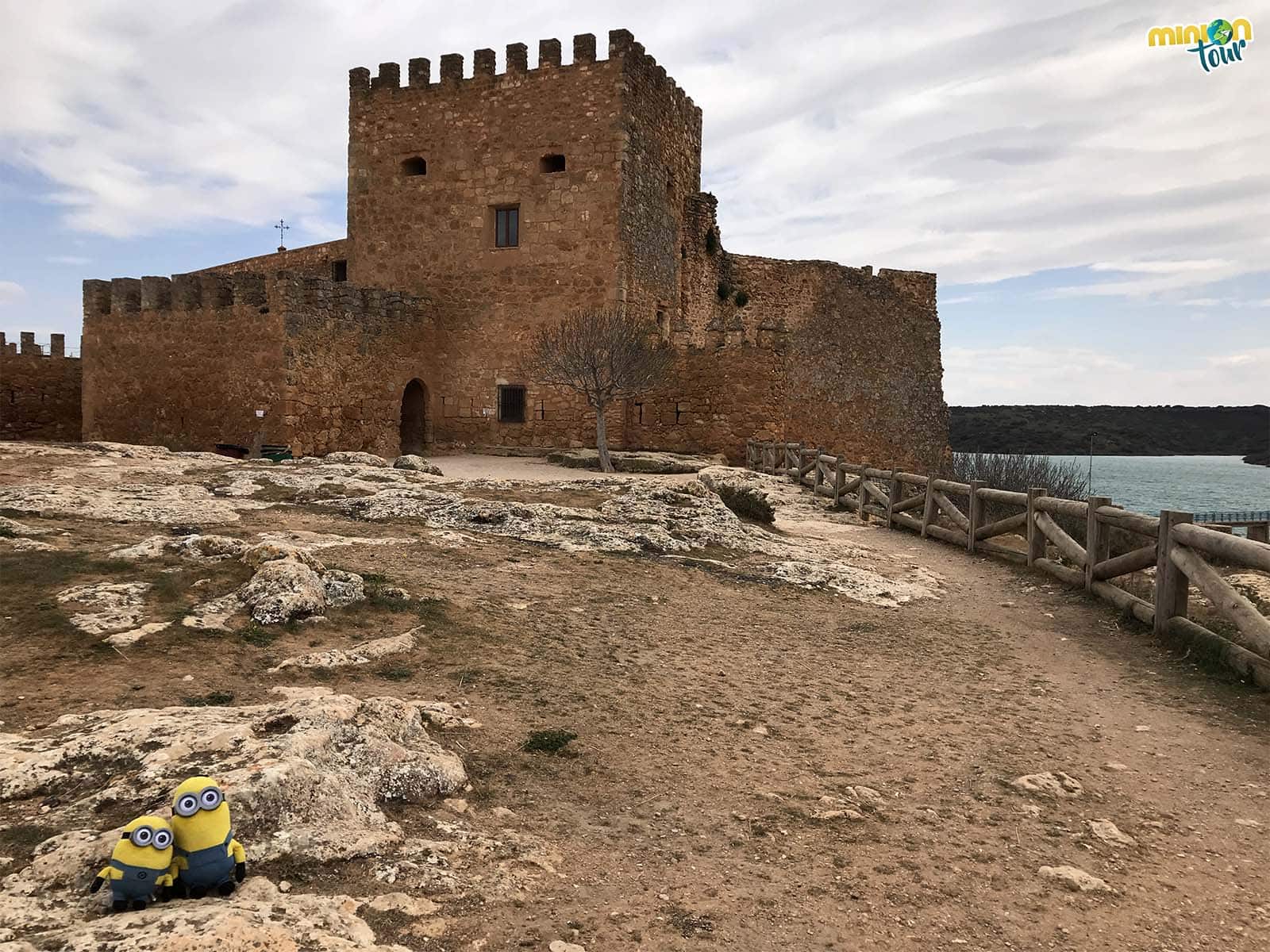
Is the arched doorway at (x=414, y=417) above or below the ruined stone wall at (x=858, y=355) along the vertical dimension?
below

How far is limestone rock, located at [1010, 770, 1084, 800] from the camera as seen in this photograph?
3885 millimetres

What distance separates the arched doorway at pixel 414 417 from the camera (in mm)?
21266

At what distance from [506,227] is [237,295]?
6.52 meters

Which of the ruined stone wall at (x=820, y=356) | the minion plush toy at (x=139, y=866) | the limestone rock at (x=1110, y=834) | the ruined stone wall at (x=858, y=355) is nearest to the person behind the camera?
the minion plush toy at (x=139, y=866)

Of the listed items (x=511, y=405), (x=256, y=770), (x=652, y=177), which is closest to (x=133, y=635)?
(x=256, y=770)

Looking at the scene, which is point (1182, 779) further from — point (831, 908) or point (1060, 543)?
point (1060, 543)

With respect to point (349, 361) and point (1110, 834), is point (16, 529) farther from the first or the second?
point (349, 361)

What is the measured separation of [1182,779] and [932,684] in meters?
1.57

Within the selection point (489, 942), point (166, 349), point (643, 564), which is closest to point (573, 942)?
point (489, 942)

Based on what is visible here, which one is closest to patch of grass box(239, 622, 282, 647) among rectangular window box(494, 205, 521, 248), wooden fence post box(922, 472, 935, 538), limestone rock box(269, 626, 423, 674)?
limestone rock box(269, 626, 423, 674)

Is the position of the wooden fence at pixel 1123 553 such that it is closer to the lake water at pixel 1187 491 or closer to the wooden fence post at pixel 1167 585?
the wooden fence post at pixel 1167 585

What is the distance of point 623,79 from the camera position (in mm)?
19281

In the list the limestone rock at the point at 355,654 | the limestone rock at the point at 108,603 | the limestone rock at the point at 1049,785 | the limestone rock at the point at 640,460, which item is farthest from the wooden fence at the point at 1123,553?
the limestone rock at the point at 108,603

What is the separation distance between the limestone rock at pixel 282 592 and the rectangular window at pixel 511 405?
49.9 ft
